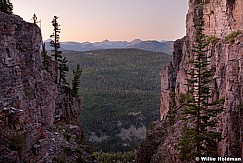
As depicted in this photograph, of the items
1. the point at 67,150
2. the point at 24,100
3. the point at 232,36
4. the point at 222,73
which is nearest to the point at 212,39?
the point at 232,36

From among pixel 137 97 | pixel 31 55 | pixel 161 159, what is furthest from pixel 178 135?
pixel 137 97

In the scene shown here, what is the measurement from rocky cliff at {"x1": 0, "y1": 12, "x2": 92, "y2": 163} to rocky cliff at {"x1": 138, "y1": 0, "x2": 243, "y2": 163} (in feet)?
42.4

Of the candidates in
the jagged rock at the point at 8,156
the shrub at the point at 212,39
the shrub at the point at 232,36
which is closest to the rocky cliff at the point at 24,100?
the jagged rock at the point at 8,156

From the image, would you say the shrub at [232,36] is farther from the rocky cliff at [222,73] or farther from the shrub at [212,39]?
the shrub at [212,39]

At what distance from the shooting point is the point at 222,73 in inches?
1419

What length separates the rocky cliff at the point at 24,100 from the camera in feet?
70.9

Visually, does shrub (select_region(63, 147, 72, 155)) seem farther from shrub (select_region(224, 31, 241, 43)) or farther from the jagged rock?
shrub (select_region(224, 31, 241, 43))

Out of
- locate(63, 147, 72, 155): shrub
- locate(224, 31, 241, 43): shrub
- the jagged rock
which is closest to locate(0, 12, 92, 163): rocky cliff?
the jagged rock

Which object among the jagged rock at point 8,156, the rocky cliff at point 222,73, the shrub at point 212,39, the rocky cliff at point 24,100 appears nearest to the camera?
the jagged rock at point 8,156

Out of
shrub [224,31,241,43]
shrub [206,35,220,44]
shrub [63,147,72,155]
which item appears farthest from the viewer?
shrub [206,35,220,44]

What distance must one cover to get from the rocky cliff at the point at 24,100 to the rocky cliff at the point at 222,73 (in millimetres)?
12933

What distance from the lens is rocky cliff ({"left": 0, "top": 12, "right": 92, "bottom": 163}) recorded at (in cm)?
2160

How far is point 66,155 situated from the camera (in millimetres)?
29344

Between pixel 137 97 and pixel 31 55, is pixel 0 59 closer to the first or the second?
pixel 31 55
